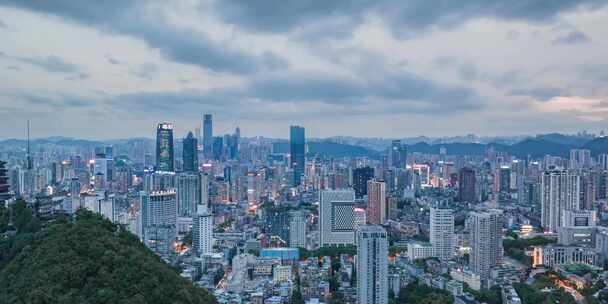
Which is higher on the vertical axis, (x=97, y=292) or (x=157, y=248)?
(x=97, y=292)

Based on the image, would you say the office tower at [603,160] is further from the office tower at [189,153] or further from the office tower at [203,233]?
the office tower at [203,233]

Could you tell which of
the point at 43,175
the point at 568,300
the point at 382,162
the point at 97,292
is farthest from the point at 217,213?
the point at 382,162

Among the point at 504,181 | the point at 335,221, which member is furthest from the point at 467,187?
the point at 335,221

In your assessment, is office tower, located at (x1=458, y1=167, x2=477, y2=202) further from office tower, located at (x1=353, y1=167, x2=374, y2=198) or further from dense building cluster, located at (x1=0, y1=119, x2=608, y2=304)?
office tower, located at (x1=353, y1=167, x2=374, y2=198)

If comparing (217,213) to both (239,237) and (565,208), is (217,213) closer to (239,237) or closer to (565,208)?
(239,237)

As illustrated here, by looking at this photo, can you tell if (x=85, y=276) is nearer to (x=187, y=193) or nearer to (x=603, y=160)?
(x=187, y=193)

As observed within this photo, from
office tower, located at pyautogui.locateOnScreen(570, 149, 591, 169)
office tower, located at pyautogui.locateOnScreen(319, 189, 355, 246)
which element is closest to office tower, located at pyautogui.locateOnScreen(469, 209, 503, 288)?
office tower, located at pyautogui.locateOnScreen(319, 189, 355, 246)
